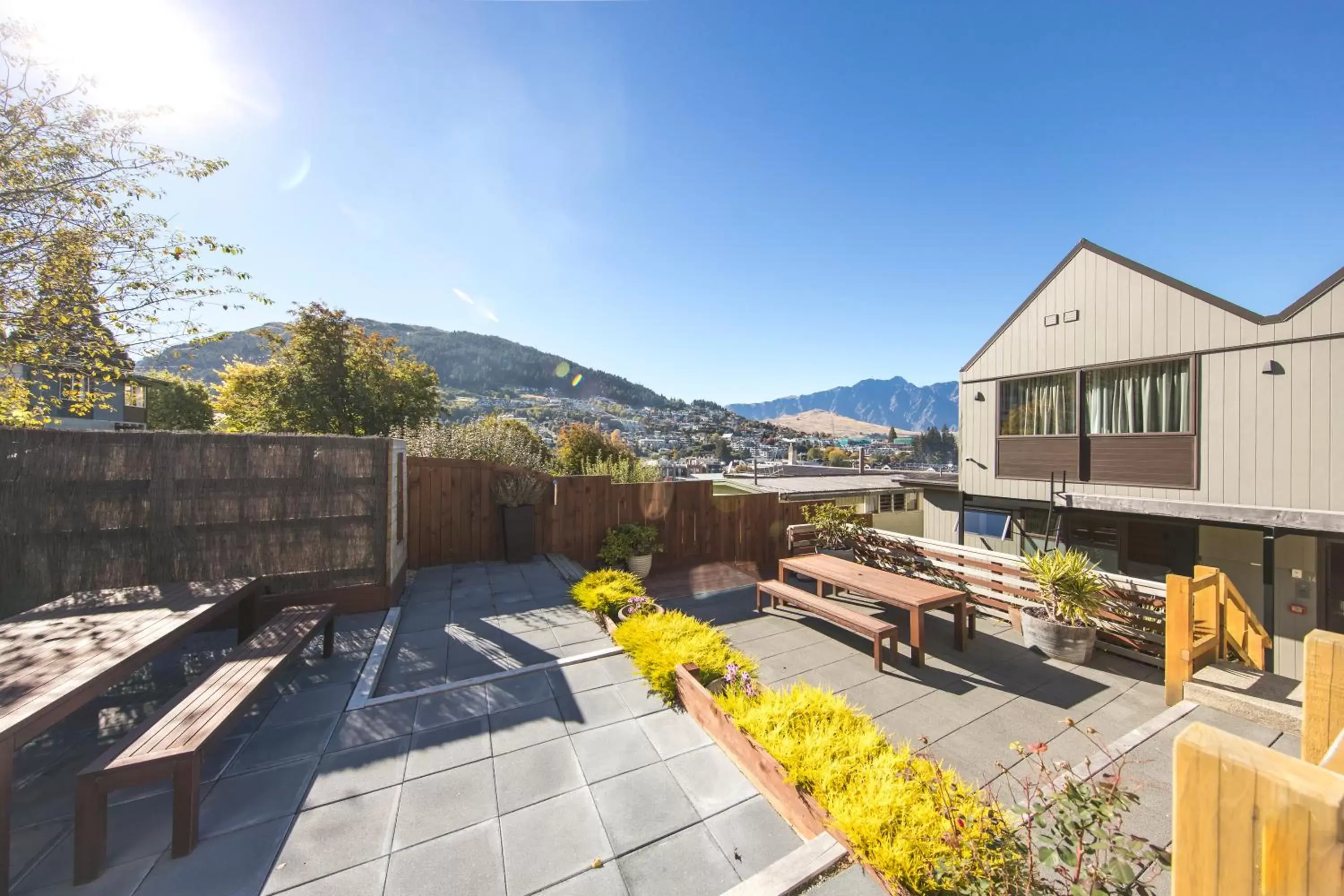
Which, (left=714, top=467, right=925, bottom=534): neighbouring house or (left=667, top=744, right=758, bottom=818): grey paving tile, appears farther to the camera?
(left=714, top=467, right=925, bottom=534): neighbouring house

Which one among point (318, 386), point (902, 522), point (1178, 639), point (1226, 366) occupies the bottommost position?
point (902, 522)

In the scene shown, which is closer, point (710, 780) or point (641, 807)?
point (641, 807)

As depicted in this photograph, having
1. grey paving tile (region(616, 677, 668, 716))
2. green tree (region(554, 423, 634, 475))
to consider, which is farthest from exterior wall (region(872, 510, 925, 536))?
grey paving tile (region(616, 677, 668, 716))

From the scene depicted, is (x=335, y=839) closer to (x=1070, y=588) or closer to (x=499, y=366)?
(x=1070, y=588)

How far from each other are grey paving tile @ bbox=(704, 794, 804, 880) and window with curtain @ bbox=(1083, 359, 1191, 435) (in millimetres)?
8615

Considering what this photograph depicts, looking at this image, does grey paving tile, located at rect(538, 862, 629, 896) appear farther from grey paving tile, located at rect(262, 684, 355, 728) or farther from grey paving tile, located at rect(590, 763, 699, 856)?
grey paving tile, located at rect(262, 684, 355, 728)

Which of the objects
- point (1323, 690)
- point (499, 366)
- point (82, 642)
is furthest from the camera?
point (499, 366)

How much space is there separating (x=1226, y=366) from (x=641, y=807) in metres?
9.25

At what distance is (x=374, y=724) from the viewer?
2822mm

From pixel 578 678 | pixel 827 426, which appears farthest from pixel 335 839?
pixel 827 426

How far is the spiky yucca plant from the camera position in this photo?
183 inches

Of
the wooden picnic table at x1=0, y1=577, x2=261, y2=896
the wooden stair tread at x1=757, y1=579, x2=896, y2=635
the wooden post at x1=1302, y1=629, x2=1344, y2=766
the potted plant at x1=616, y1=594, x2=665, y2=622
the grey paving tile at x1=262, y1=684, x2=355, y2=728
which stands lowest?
the grey paving tile at x1=262, y1=684, x2=355, y2=728

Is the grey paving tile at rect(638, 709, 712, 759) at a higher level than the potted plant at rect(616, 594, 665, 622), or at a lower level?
lower

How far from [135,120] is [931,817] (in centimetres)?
978
